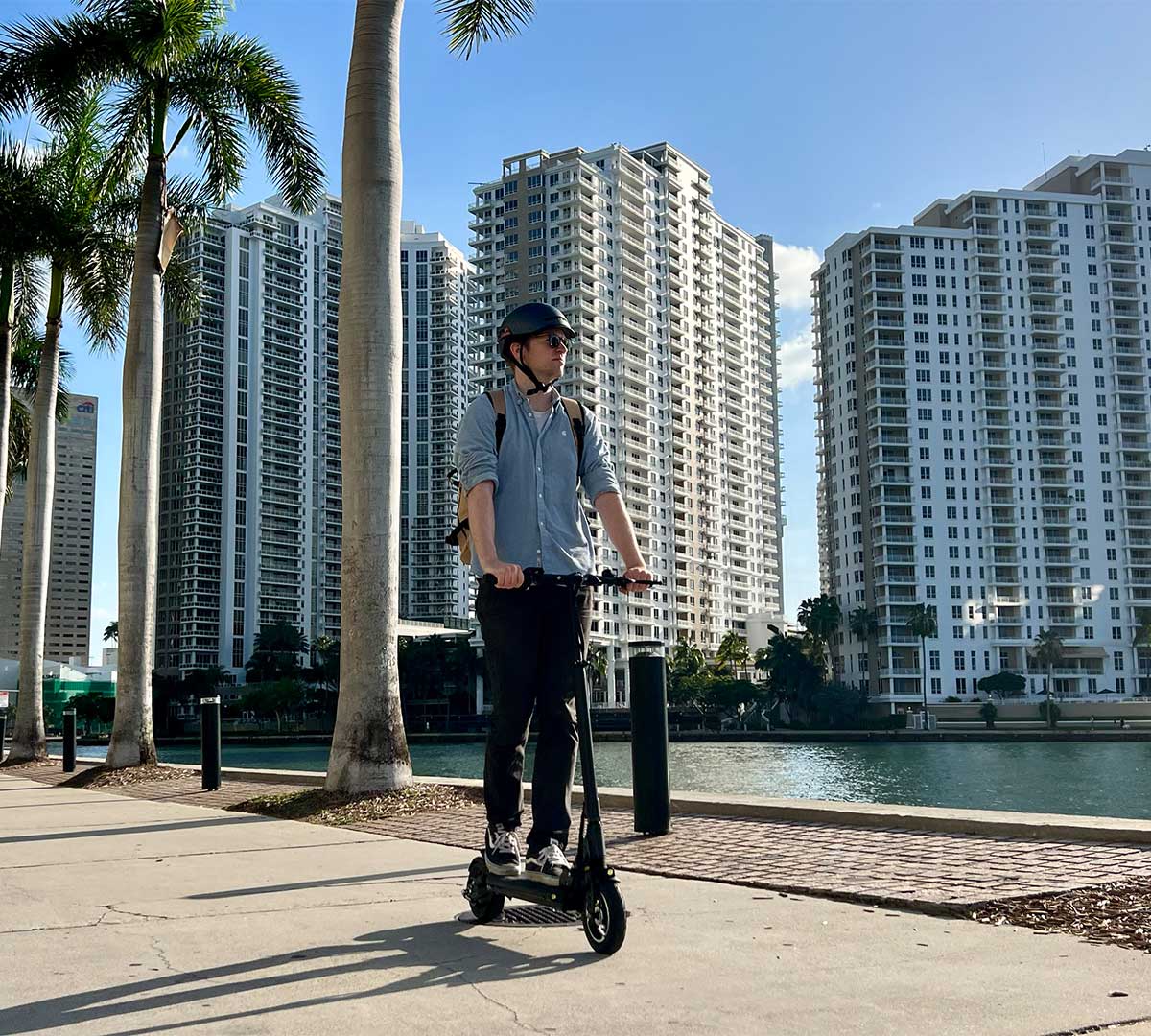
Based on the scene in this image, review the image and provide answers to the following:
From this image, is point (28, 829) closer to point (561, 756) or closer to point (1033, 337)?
point (561, 756)

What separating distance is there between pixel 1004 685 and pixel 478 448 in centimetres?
12277

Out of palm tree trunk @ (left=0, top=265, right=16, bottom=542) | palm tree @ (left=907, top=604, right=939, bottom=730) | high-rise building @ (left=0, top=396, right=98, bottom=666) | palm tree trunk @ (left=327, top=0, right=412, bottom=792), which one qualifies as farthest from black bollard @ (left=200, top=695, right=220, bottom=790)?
palm tree @ (left=907, top=604, right=939, bottom=730)

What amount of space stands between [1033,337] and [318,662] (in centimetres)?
9528

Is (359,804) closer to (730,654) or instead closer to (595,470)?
(595,470)

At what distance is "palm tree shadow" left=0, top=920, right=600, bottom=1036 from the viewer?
303 cm

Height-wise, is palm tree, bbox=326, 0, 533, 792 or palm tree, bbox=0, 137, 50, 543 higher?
palm tree, bbox=0, 137, 50, 543

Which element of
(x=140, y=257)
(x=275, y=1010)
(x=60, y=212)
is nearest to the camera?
(x=275, y=1010)

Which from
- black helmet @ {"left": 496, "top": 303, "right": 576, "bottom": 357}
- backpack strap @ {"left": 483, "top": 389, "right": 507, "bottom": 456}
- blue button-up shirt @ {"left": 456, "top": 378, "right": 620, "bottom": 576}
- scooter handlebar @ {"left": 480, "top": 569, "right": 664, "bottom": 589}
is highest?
black helmet @ {"left": 496, "top": 303, "right": 576, "bottom": 357}

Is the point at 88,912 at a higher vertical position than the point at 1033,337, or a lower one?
lower

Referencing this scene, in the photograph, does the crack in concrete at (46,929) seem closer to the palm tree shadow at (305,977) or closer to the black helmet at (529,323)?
the palm tree shadow at (305,977)

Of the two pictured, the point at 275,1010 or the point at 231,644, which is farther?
the point at 231,644

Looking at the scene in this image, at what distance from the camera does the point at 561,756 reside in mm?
4316

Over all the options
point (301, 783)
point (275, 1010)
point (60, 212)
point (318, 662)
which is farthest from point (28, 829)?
point (318, 662)

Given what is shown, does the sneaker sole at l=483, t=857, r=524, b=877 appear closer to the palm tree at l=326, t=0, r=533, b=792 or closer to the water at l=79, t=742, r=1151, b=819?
the palm tree at l=326, t=0, r=533, b=792
